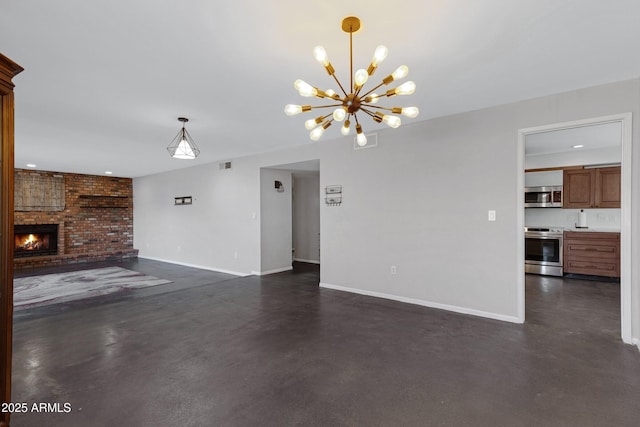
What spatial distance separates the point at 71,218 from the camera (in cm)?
855

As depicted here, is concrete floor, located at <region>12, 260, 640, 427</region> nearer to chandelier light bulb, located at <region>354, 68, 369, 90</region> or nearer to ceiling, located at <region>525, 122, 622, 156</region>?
chandelier light bulb, located at <region>354, 68, 369, 90</region>

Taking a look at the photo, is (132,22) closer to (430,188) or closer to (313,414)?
(313,414)

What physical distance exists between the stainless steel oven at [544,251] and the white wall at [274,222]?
4.77 metres

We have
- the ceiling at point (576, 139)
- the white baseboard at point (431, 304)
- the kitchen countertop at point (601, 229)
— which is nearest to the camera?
the white baseboard at point (431, 304)

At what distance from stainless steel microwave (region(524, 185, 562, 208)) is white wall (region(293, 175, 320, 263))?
15.0 ft

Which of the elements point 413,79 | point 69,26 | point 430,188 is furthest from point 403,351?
point 69,26

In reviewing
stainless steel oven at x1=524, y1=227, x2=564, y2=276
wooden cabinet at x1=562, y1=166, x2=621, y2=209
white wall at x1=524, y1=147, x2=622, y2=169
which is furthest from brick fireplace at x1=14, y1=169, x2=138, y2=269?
wooden cabinet at x1=562, y1=166, x2=621, y2=209

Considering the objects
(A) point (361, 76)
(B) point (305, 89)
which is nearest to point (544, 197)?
(A) point (361, 76)

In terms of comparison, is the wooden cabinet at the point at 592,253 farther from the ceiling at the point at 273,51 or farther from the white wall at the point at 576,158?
the ceiling at the point at 273,51

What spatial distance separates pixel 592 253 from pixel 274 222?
585 centimetres

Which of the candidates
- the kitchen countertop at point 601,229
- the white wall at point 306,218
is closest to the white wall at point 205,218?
the white wall at point 306,218

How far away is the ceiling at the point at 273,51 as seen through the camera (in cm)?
186

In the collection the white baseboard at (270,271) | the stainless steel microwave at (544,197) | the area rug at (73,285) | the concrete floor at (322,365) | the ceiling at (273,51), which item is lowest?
the area rug at (73,285)

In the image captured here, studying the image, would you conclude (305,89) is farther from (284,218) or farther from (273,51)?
(284,218)
